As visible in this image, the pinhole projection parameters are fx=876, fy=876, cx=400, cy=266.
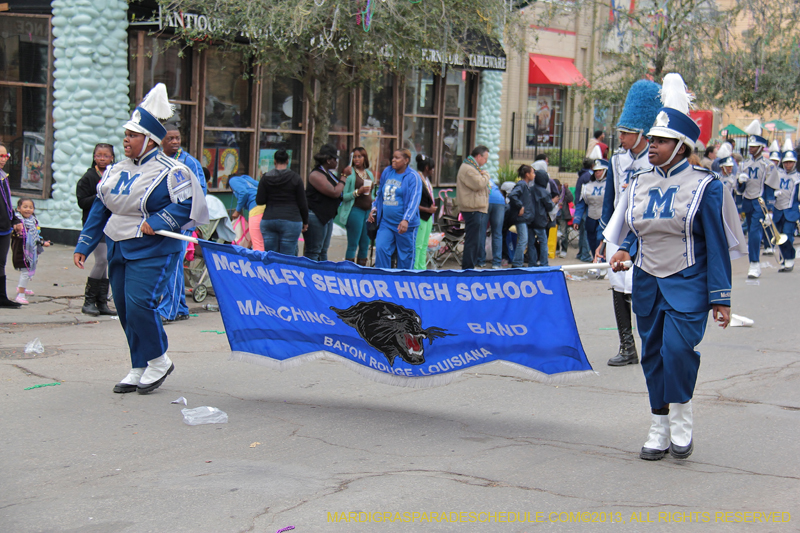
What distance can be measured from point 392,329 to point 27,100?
11.3 m

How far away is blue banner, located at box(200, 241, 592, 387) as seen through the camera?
217 inches

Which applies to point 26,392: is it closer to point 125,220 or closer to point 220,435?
point 125,220

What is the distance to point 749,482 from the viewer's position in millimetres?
4820

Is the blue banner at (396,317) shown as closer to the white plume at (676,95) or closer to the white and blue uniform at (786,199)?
the white plume at (676,95)

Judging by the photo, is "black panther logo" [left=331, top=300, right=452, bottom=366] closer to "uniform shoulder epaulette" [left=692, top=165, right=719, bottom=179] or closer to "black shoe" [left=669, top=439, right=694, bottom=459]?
"black shoe" [left=669, top=439, right=694, bottom=459]

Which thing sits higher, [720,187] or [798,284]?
[720,187]

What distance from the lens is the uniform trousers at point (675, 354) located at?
5.04 meters

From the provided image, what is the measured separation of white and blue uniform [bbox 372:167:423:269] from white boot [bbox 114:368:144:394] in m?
5.04

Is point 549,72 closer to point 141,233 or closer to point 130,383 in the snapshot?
point 141,233

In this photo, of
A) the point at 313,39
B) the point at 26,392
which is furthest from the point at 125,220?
the point at 313,39

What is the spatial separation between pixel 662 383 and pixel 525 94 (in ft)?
82.5

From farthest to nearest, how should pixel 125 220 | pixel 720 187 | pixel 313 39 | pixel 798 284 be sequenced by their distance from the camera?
pixel 798 284 < pixel 313 39 < pixel 125 220 < pixel 720 187

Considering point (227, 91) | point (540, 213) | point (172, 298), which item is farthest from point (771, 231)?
point (172, 298)

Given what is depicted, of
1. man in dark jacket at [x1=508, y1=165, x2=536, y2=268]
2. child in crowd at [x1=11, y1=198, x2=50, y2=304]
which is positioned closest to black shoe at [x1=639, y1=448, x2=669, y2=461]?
child in crowd at [x1=11, y1=198, x2=50, y2=304]
